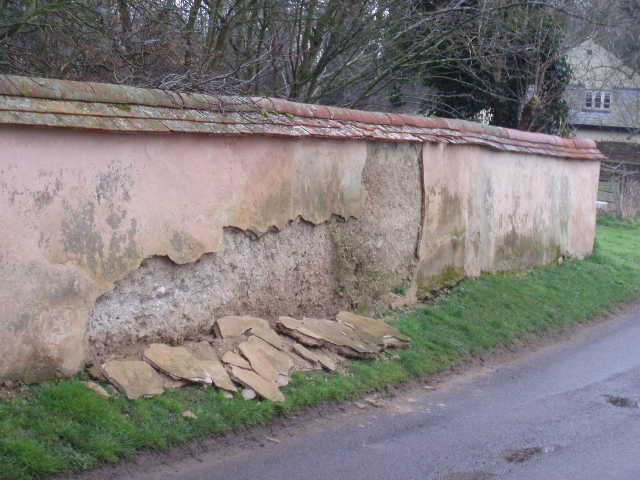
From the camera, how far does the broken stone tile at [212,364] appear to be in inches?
251

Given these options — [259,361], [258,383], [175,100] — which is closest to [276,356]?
[259,361]

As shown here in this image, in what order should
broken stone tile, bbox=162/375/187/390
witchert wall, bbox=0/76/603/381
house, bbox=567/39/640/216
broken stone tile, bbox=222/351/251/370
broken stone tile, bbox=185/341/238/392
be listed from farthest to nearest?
house, bbox=567/39/640/216, broken stone tile, bbox=222/351/251/370, broken stone tile, bbox=185/341/238/392, broken stone tile, bbox=162/375/187/390, witchert wall, bbox=0/76/603/381

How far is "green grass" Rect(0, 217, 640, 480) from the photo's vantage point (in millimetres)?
5016

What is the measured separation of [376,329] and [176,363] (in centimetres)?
283

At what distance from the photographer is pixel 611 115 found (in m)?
40.0

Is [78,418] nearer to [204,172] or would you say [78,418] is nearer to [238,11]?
[204,172]

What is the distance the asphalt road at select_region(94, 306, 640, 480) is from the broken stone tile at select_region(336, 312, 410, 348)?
72 cm

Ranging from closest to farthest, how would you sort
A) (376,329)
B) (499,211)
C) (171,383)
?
1. (171,383)
2. (376,329)
3. (499,211)

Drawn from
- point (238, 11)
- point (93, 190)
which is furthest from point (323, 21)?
point (93, 190)

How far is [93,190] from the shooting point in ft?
19.7

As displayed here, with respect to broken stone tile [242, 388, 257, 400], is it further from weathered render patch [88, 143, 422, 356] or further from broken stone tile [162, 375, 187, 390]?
weathered render patch [88, 143, 422, 356]

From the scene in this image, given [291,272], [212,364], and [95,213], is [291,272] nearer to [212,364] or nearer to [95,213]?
[212,364]

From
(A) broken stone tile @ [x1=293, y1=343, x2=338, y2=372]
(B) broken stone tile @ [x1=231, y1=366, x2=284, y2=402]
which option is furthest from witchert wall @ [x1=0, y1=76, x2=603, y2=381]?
(B) broken stone tile @ [x1=231, y1=366, x2=284, y2=402]

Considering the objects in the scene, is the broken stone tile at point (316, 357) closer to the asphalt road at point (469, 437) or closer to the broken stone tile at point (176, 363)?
the asphalt road at point (469, 437)
